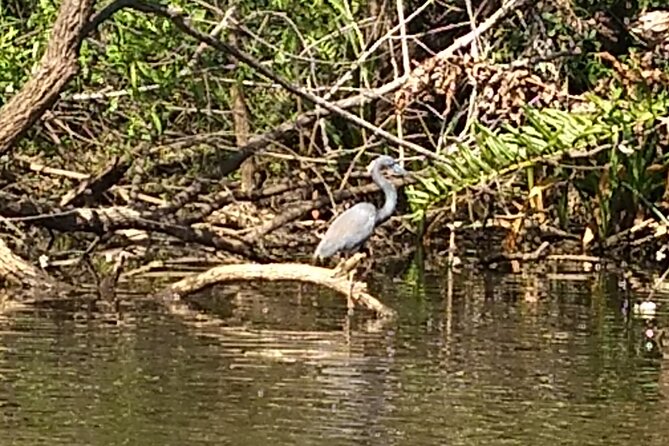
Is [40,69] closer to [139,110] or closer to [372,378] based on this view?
[139,110]

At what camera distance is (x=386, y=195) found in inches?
482

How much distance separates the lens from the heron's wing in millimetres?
11641

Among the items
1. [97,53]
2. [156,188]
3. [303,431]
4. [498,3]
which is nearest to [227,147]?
[156,188]

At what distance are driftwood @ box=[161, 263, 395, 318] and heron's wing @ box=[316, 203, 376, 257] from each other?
1.05 metres

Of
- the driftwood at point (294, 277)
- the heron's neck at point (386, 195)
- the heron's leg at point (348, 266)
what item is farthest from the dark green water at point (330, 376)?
the heron's neck at point (386, 195)

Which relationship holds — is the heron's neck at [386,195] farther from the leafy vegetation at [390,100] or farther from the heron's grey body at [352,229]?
the leafy vegetation at [390,100]

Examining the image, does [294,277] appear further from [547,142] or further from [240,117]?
[240,117]

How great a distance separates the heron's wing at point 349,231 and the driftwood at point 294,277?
1048 millimetres

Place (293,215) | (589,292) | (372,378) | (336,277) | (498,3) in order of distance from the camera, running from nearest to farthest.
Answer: (372,378)
(336,277)
(589,292)
(293,215)
(498,3)

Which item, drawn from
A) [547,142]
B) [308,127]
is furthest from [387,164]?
[308,127]

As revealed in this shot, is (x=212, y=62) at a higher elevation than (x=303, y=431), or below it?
higher

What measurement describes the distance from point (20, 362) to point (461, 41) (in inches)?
195

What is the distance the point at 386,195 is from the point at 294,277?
2311 mm

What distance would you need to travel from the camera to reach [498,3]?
1434 centimetres
